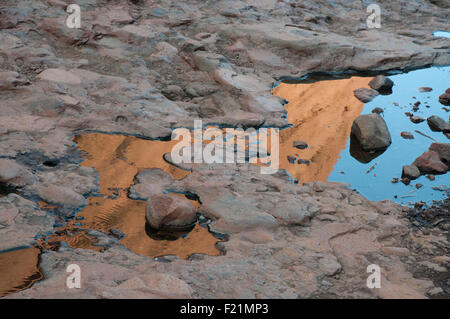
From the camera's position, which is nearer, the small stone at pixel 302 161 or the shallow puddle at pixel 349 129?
the shallow puddle at pixel 349 129

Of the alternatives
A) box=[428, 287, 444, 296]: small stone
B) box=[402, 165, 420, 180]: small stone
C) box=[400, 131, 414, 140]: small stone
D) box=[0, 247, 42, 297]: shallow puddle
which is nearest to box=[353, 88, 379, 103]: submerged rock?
box=[400, 131, 414, 140]: small stone

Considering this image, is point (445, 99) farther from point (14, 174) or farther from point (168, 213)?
point (14, 174)

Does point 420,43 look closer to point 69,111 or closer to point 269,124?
point 269,124

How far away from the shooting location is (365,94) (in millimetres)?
5012

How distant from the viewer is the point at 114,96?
14.3 ft

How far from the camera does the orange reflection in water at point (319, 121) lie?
12.4ft

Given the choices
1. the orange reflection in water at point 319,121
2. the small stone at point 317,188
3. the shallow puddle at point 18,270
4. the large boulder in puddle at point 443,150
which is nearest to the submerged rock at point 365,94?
the orange reflection in water at point 319,121

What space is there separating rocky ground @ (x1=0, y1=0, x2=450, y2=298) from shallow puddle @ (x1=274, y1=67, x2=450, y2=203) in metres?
0.20

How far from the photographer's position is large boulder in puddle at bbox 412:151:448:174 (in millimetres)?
3758

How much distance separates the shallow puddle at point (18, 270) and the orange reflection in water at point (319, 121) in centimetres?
187

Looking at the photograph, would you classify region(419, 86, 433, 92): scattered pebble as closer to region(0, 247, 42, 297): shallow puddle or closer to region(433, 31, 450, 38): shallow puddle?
region(433, 31, 450, 38): shallow puddle

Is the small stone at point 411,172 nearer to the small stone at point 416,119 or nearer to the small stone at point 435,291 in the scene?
the small stone at point 416,119

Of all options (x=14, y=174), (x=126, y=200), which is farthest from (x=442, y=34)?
(x=14, y=174)

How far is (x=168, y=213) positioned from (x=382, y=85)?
3.17 m
